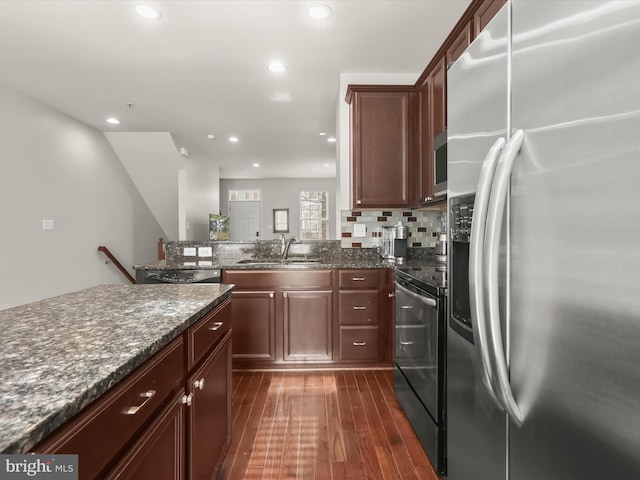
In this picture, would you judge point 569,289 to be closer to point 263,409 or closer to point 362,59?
point 263,409

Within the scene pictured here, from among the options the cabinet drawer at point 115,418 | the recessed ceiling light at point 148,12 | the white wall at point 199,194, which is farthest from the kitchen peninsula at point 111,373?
the white wall at point 199,194

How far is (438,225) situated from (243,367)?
224 centimetres

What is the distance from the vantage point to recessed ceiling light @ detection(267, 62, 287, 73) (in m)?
3.02

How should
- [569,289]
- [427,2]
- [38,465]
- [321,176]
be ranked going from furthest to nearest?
[321,176], [427,2], [569,289], [38,465]

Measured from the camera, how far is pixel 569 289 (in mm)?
656

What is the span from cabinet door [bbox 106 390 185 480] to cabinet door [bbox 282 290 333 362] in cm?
193

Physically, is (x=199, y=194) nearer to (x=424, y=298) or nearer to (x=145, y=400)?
(x=424, y=298)

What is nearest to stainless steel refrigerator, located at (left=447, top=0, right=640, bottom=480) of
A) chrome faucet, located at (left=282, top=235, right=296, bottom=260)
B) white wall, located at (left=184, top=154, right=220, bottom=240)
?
chrome faucet, located at (left=282, top=235, right=296, bottom=260)

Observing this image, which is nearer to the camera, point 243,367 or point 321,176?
point 243,367

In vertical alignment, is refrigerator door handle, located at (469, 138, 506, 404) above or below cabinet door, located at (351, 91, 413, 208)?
below

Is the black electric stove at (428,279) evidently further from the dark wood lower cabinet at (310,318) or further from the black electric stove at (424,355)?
the dark wood lower cabinet at (310,318)

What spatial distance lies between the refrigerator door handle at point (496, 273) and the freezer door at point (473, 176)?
0.09m

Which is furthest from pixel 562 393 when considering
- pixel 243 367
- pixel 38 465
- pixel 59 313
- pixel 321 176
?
pixel 321 176

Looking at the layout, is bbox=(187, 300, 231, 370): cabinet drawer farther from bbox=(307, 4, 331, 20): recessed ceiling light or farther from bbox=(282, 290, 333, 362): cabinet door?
bbox=(307, 4, 331, 20): recessed ceiling light
